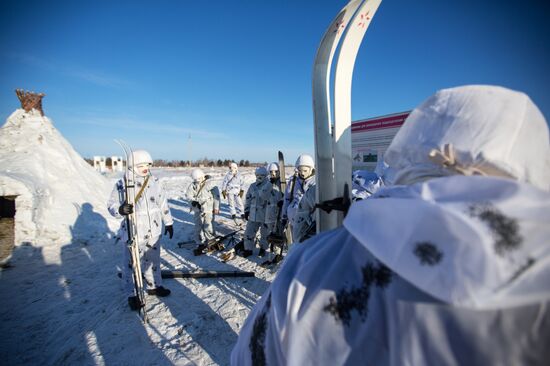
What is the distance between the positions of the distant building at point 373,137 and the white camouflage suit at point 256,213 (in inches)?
100

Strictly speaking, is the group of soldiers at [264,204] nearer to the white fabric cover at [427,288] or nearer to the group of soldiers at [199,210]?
the group of soldiers at [199,210]

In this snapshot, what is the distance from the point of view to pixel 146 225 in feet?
12.3

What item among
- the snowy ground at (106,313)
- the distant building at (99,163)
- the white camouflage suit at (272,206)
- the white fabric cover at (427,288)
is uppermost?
the distant building at (99,163)

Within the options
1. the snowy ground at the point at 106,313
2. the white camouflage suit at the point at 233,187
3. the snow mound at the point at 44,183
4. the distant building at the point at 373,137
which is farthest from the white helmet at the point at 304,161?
the snow mound at the point at 44,183

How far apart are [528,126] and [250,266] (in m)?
5.43

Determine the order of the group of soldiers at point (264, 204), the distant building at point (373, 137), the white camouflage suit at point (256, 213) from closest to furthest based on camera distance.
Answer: the distant building at point (373, 137), the group of soldiers at point (264, 204), the white camouflage suit at point (256, 213)

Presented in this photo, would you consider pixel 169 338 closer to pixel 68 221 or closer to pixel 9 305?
pixel 9 305

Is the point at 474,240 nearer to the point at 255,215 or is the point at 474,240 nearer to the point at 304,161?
the point at 304,161

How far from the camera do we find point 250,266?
5.48 m

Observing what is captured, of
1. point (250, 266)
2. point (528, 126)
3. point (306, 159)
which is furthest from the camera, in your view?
point (250, 266)

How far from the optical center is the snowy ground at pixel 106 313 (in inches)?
114

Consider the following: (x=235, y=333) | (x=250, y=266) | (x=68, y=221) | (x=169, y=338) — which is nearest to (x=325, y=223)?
(x=235, y=333)

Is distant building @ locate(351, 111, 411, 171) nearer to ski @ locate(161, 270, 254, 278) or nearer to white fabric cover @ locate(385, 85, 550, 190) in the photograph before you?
white fabric cover @ locate(385, 85, 550, 190)

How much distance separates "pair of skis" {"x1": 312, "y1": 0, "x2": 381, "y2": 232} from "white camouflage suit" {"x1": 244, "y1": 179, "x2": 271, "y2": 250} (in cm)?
437
